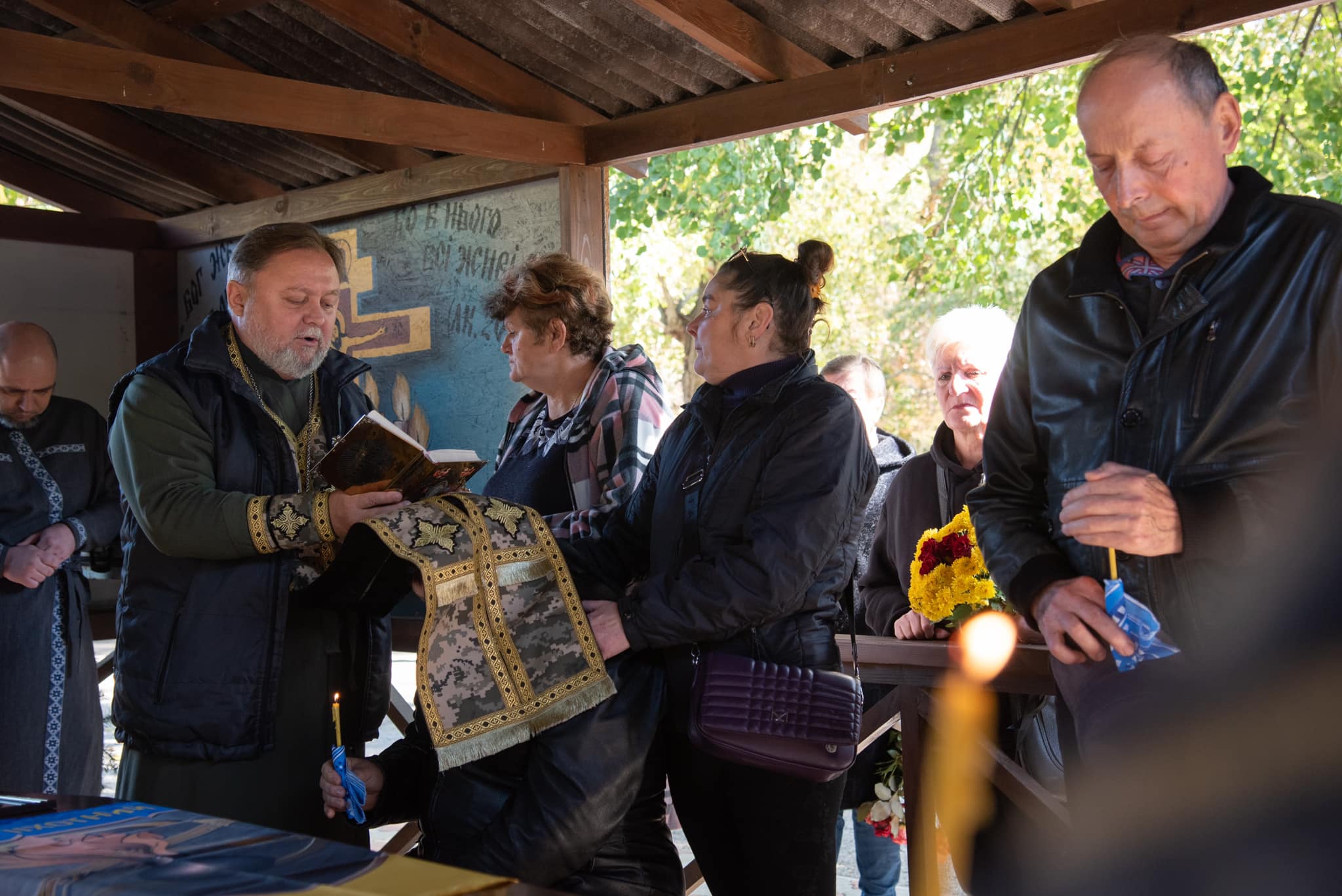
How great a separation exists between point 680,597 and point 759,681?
0.23 m

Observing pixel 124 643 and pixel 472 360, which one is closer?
pixel 124 643

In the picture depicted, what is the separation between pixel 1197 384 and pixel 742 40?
9.97 ft

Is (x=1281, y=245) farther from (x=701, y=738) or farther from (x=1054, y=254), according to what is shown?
(x=1054, y=254)

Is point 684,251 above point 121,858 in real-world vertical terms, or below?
above

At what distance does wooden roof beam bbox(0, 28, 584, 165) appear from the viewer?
13.5 ft

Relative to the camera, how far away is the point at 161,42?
5.29 meters

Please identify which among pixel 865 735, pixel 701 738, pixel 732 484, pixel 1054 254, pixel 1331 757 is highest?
pixel 1054 254

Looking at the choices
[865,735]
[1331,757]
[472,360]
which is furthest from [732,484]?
[472,360]

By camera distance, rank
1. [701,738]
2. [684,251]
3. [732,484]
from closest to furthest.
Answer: [701,738] < [732,484] < [684,251]

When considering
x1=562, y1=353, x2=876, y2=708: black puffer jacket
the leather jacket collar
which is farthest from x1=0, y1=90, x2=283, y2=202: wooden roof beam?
the leather jacket collar

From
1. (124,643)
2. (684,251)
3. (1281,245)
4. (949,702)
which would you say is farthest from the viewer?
(684,251)

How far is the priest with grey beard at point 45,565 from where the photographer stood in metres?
4.50

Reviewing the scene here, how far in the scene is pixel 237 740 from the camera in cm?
288

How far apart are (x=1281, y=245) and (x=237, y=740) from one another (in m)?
2.33
